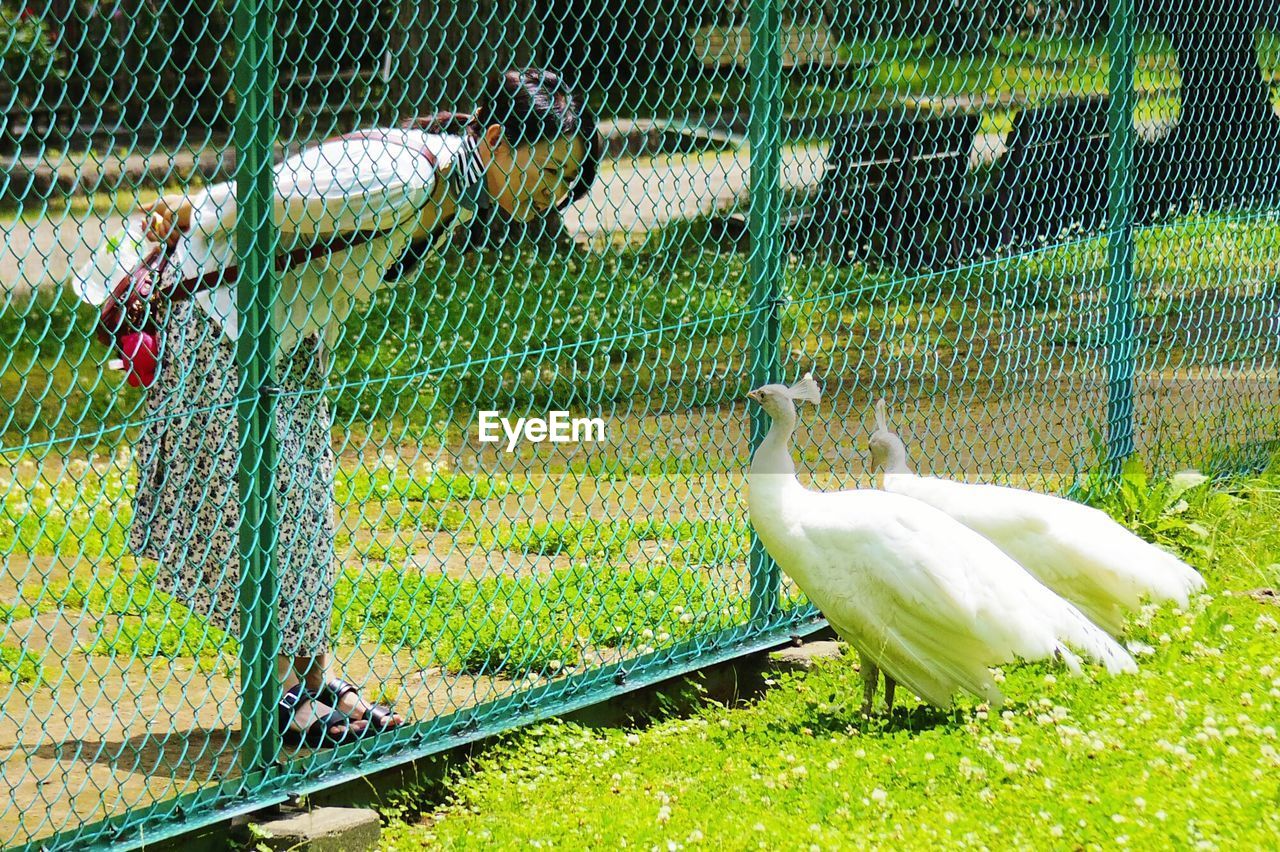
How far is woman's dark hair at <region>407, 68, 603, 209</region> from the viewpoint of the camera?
12.8 ft

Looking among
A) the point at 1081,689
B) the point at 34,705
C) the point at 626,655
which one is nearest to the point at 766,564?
the point at 626,655

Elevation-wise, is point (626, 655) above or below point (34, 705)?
above

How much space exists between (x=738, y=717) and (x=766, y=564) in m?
0.51

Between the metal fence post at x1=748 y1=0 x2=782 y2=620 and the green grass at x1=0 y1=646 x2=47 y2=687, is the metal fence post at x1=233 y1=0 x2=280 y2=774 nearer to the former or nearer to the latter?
the green grass at x1=0 y1=646 x2=47 y2=687

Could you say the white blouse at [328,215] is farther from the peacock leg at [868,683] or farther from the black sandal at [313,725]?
the peacock leg at [868,683]

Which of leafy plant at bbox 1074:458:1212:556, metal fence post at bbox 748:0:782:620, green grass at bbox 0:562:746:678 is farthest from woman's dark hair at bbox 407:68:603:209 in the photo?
leafy plant at bbox 1074:458:1212:556

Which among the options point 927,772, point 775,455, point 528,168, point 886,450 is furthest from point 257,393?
point 886,450

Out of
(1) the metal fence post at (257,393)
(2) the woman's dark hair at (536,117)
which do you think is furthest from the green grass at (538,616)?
(2) the woman's dark hair at (536,117)

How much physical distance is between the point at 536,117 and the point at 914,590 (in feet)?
4.79

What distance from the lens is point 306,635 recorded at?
396 centimetres

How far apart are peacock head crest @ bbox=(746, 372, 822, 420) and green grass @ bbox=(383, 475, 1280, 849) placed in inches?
31.4

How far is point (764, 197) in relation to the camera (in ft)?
14.9

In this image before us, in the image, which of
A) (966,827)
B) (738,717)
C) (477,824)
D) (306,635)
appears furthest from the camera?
(738,717)

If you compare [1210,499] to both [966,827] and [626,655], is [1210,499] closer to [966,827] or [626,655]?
[626,655]
